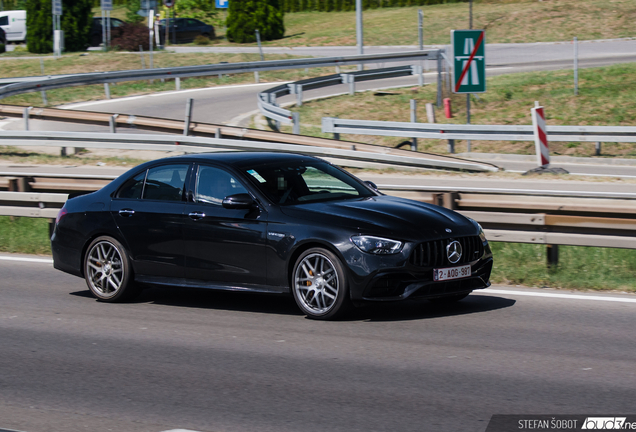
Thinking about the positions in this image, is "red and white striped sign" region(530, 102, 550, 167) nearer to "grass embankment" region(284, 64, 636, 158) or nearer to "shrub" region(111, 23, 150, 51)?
"grass embankment" region(284, 64, 636, 158)

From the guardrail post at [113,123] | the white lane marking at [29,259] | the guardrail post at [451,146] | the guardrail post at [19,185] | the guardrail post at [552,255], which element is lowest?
the white lane marking at [29,259]

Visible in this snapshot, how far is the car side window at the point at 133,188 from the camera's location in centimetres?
914

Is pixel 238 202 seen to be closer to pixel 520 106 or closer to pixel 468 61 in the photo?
pixel 468 61

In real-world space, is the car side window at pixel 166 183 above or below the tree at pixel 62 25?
below

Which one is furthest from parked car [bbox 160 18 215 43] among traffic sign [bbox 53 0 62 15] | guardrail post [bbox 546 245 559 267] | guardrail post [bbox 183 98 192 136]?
guardrail post [bbox 546 245 559 267]

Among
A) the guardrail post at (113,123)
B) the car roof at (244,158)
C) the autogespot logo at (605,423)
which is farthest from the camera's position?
the guardrail post at (113,123)

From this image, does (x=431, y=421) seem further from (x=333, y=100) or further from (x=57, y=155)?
(x=333, y=100)

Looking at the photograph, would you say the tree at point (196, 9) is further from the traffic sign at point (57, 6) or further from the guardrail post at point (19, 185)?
the guardrail post at point (19, 185)

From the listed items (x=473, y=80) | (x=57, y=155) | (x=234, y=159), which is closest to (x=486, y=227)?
(x=234, y=159)

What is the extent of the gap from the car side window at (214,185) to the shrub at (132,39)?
128 feet

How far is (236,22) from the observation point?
55594 millimetres

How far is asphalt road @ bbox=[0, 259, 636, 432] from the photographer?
17.9ft

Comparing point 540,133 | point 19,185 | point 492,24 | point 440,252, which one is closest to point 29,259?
point 19,185

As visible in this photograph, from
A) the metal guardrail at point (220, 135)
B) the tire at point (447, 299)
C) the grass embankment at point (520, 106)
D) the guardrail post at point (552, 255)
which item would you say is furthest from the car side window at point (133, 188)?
the grass embankment at point (520, 106)
